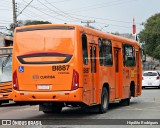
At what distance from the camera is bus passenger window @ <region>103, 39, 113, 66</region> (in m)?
16.1

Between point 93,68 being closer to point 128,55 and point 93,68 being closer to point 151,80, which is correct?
point 128,55

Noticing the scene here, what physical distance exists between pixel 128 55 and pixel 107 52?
3.10 m

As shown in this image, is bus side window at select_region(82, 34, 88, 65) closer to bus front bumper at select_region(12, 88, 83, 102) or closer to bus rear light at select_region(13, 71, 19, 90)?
bus front bumper at select_region(12, 88, 83, 102)

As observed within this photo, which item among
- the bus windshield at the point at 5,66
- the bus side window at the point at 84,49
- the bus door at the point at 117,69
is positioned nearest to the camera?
the bus side window at the point at 84,49

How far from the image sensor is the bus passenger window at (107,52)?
53.0ft

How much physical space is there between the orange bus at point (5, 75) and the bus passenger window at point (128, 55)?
20.1ft

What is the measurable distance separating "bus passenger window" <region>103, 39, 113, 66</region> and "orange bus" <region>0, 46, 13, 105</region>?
670 cm

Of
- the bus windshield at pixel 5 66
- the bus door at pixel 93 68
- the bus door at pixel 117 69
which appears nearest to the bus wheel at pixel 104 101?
the bus door at pixel 93 68

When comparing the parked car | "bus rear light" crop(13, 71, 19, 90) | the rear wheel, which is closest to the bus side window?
the rear wheel

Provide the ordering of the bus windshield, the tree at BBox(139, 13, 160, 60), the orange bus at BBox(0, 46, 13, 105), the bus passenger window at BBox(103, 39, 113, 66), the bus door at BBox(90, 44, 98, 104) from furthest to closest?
the tree at BBox(139, 13, 160, 60), the bus windshield, the orange bus at BBox(0, 46, 13, 105), the bus passenger window at BBox(103, 39, 113, 66), the bus door at BBox(90, 44, 98, 104)

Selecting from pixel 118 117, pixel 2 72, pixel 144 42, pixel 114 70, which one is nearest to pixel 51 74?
pixel 118 117

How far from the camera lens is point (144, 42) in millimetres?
85562

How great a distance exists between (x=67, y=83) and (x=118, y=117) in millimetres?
2197

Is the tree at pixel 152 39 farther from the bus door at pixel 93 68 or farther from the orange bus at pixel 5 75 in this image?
the bus door at pixel 93 68
